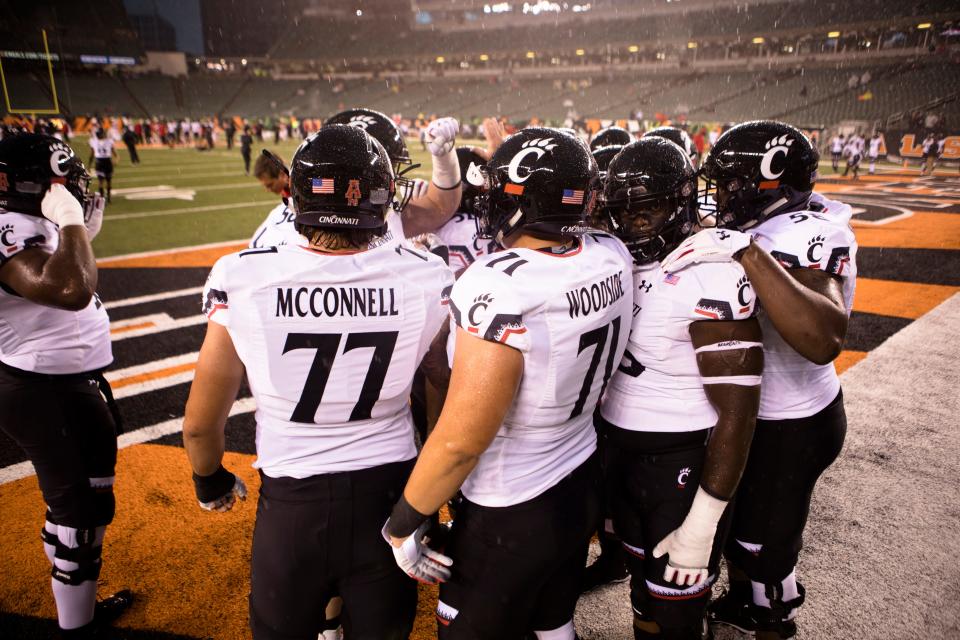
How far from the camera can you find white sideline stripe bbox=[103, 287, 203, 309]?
7.26 meters

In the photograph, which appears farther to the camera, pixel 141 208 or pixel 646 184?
pixel 141 208

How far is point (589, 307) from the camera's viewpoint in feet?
5.48

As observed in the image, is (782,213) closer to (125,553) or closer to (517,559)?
(517,559)

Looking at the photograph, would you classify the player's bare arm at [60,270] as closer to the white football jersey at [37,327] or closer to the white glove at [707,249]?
the white football jersey at [37,327]

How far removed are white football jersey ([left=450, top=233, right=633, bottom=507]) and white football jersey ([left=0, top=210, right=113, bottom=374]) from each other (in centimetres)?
199

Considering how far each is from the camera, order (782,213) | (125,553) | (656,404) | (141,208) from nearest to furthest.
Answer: (656,404) < (782,213) < (125,553) < (141,208)

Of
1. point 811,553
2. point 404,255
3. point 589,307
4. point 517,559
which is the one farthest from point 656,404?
point 811,553

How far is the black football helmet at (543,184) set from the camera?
69.2 inches

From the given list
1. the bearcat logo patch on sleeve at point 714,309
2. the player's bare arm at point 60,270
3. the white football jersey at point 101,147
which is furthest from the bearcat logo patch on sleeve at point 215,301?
the white football jersey at point 101,147

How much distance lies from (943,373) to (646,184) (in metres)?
5.11

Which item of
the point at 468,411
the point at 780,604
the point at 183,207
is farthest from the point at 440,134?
the point at 183,207

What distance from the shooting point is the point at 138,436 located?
174 inches

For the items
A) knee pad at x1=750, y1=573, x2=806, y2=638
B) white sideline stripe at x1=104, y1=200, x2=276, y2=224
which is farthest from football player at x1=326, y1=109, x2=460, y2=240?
white sideline stripe at x1=104, y1=200, x2=276, y2=224

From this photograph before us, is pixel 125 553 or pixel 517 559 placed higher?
pixel 517 559
